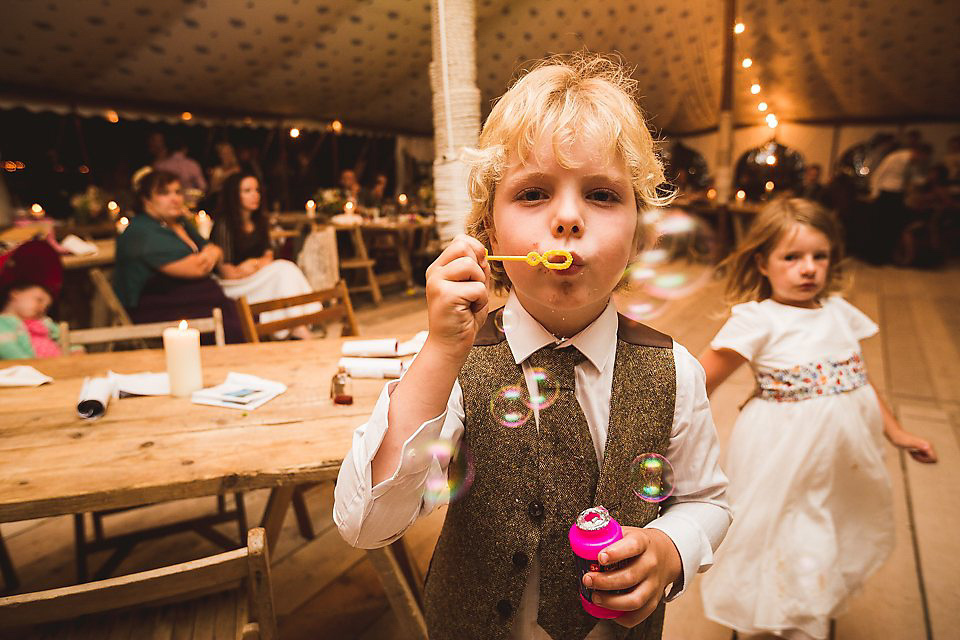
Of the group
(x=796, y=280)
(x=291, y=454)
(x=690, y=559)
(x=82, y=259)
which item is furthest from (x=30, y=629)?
(x=82, y=259)

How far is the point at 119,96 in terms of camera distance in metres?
6.81

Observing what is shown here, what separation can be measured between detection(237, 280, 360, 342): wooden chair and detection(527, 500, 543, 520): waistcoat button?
1.41 meters

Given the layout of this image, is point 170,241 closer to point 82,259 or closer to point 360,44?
point 82,259

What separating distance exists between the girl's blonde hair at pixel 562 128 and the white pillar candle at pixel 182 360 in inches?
37.6

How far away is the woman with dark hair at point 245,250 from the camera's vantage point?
3.64 meters

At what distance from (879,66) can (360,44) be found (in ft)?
25.3

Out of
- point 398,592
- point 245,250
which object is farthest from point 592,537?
point 245,250

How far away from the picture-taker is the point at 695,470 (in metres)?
0.77

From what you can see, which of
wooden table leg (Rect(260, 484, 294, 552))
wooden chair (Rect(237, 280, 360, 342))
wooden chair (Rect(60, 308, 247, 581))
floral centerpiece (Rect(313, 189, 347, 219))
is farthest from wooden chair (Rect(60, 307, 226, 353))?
floral centerpiece (Rect(313, 189, 347, 219))

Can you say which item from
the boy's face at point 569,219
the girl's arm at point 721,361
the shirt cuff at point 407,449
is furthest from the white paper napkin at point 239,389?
the girl's arm at point 721,361

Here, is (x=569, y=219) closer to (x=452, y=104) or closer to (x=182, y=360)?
(x=182, y=360)

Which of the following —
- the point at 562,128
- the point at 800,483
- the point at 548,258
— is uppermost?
the point at 562,128

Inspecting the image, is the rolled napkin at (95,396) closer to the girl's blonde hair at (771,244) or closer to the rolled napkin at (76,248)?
the girl's blonde hair at (771,244)

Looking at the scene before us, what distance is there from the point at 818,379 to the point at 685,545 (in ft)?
2.70
